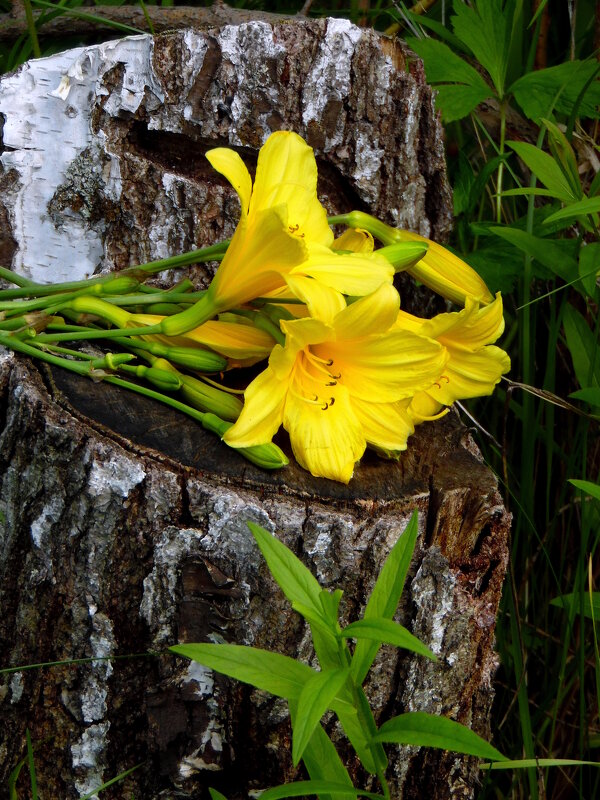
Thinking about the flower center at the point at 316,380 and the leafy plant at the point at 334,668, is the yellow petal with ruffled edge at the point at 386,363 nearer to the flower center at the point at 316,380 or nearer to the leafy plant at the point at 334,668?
the flower center at the point at 316,380

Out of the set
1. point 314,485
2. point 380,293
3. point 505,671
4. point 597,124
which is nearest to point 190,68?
point 380,293

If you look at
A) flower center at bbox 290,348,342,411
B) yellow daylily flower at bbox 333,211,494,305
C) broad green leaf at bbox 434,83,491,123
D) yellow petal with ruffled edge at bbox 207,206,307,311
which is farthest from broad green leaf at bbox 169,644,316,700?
broad green leaf at bbox 434,83,491,123

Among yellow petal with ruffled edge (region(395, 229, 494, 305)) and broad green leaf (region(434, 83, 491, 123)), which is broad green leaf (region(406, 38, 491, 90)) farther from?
yellow petal with ruffled edge (region(395, 229, 494, 305))

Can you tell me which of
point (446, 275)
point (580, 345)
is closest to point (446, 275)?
point (446, 275)

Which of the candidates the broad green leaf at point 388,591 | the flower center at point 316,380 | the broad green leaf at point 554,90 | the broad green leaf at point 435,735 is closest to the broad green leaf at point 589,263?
the broad green leaf at point 554,90

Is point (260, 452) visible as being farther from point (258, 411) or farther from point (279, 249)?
point (279, 249)

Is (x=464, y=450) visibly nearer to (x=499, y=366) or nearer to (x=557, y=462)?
(x=499, y=366)
